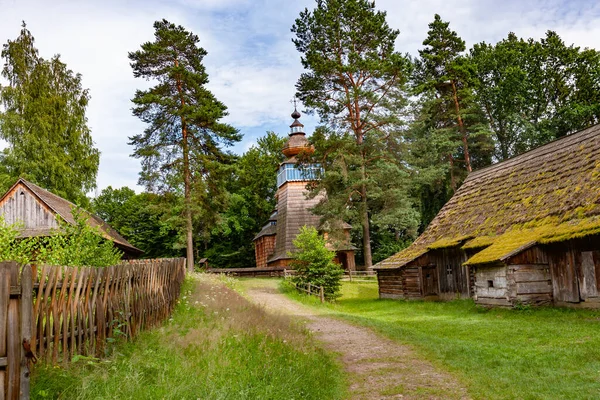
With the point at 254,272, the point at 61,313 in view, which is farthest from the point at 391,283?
the point at 61,313

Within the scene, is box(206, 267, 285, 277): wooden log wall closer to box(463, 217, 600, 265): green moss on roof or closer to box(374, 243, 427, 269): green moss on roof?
box(374, 243, 427, 269): green moss on roof

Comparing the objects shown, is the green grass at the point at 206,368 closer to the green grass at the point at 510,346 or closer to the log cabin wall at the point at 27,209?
the green grass at the point at 510,346

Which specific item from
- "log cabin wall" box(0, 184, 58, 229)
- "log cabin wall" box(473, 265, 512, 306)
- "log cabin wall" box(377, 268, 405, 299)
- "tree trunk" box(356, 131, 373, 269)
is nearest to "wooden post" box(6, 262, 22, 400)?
"log cabin wall" box(473, 265, 512, 306)

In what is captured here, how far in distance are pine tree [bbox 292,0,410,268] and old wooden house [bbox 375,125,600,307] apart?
972 cm

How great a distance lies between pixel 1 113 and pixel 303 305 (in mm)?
26689

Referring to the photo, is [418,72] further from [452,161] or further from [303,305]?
[303,305]

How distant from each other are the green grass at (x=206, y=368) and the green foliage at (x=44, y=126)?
29190 mm

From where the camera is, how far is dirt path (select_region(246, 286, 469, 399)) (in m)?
7.51

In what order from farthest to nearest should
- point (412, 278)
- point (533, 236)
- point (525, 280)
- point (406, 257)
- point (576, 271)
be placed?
point (406, 257), point (412, 278), point (533, 236), point (525, 280), point (576, 271)

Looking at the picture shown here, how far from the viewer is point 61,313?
591 cm

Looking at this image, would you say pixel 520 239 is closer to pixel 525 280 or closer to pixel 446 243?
pixel 525 280

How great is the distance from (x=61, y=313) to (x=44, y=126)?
34.1 metres

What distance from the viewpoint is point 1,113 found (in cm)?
3438

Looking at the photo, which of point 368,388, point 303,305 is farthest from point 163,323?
point 303,305
